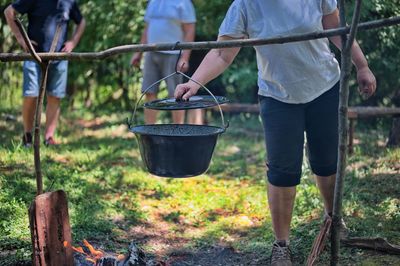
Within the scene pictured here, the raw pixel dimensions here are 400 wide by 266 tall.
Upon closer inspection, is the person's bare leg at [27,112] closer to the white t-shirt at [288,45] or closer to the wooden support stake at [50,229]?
the wooden support stake at [50,229]

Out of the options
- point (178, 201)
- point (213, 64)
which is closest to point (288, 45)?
point (213, 64)

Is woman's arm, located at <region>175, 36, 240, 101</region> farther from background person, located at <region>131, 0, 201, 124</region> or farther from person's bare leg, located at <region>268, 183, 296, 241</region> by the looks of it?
background person, located at <region>131, 0, 201, 124</region>

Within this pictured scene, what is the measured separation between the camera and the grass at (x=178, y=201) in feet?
12.6

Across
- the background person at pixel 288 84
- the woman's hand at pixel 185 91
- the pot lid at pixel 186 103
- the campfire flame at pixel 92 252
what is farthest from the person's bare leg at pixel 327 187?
the campfire flame at pixel 92 252

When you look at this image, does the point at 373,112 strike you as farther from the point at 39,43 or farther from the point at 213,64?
the point at 39,43

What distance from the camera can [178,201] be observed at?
4.84 metres

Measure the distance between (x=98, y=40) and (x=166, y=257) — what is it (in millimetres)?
5267

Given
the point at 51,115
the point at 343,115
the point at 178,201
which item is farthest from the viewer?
the point at 51,115

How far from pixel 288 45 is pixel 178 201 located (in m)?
2.13

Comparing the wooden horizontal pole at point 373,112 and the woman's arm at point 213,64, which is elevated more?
the woman's arm at point 213,64

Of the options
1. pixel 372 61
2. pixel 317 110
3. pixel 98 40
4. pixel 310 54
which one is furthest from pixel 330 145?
pixel 98 40

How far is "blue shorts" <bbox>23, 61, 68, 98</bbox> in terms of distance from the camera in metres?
5.84

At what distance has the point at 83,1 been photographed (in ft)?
27.7

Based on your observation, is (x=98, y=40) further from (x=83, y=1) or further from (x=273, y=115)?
(x=273, y=115)
